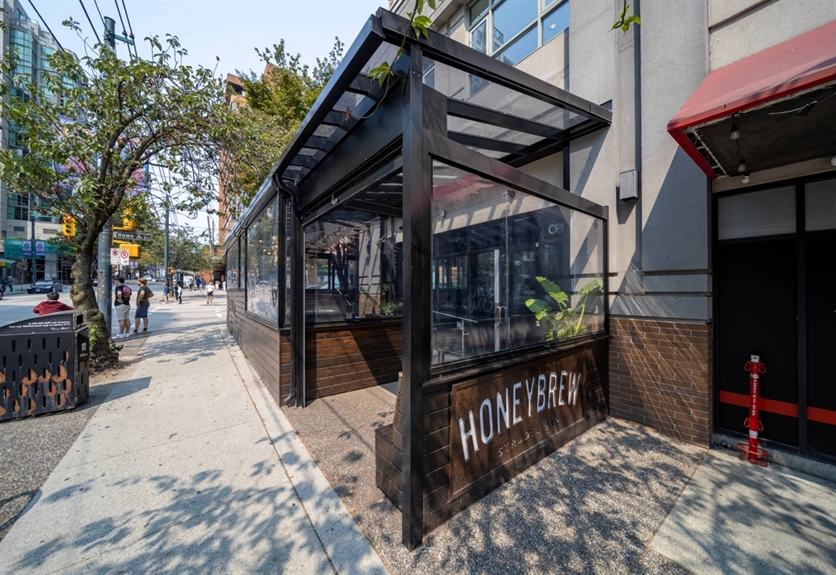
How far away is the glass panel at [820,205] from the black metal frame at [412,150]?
5.99 ft

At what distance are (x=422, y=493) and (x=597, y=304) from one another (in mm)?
3508

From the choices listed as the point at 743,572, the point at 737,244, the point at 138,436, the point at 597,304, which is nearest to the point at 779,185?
the point at 737,244

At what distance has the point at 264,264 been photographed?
647cm

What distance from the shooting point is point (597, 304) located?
182 inches

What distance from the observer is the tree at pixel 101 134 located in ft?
18.5

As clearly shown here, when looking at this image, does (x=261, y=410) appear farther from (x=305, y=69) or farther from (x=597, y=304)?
(x=305, y=69)

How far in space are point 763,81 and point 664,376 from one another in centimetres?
306

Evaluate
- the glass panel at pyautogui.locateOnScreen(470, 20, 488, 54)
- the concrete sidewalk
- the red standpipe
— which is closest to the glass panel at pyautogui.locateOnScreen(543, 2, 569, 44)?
the glass panel at pyautogui.locateOnScreen(470, 20, 488, 54)

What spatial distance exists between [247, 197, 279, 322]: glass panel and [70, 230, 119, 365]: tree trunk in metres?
2.71

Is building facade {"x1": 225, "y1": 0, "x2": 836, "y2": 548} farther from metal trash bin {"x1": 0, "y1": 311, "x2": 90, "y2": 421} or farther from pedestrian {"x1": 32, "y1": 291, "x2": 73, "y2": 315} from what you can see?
pedestrian {"x1": 32, "y1": 291, "x2": 73, "y2": 315}

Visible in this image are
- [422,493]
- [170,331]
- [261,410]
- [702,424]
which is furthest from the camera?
[170,331]

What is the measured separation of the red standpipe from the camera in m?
3.46

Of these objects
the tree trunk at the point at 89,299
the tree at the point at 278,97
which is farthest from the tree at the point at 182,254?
the tree trunk at the point at 89,299

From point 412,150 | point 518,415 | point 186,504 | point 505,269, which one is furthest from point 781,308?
point 186,504
